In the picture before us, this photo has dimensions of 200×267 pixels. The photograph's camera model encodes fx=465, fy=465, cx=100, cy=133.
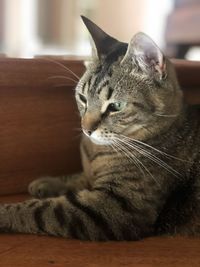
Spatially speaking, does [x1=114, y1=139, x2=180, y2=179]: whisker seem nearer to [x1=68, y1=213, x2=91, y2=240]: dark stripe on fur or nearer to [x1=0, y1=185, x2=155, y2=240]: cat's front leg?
[x1=0, y1=185, x2=155, y2=240]: cat's front leg

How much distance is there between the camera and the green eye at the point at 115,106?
44.3 inches

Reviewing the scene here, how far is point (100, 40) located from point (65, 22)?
2663 mm

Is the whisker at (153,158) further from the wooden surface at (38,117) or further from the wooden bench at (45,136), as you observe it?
the wooden surface at (38,117)

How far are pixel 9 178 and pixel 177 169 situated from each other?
1.60 ft

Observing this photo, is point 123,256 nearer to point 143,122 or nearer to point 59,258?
point 59,258

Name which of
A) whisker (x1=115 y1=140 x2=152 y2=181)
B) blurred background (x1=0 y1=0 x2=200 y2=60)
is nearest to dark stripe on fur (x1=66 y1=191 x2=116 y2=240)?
whisker (x1=115 y1=140 x2=152 y2=181)

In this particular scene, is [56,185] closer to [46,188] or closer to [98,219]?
[46,188]

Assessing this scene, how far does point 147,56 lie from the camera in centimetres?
112

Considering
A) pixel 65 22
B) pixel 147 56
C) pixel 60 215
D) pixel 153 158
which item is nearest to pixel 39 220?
pixel 60 215

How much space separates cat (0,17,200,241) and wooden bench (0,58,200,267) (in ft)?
0.13

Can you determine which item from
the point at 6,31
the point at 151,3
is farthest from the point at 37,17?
the point at 151,3

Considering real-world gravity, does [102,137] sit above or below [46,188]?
above

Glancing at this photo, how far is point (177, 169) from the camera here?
115 cm

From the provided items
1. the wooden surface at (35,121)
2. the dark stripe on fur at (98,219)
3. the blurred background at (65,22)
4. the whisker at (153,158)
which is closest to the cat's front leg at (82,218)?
the dark stripe on fur at (98,219)
